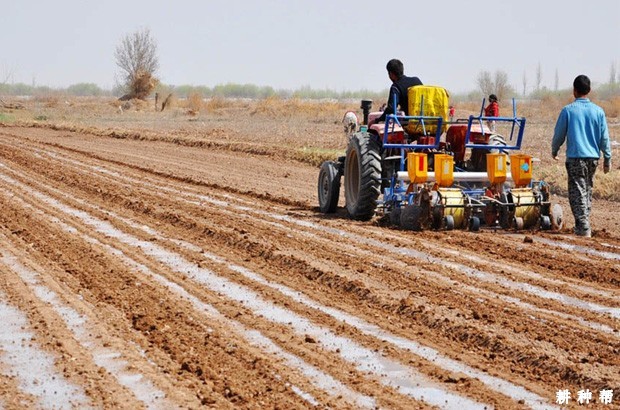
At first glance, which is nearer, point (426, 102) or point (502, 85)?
point (426, 102)

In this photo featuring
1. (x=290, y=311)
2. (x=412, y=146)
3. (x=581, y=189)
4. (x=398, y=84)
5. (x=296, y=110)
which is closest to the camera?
(x=290, y=311)

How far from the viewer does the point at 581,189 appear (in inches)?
466

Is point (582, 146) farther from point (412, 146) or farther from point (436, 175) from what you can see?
point (412, 146)

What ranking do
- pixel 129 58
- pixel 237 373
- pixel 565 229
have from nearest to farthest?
pixel 237 373 → pixel 565 229 → pixel 129 58

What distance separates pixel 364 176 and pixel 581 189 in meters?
2.54

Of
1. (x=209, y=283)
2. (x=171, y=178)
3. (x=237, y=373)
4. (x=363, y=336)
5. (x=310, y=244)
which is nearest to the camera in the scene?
(x=237, y=373)

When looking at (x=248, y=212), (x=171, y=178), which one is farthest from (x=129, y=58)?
(x=248, y=212)

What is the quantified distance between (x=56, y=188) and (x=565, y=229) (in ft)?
27.1

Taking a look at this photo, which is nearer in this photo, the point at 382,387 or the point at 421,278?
the point at 382,387

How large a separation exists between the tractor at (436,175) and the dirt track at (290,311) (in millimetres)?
293

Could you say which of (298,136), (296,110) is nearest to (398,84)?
(298,136)

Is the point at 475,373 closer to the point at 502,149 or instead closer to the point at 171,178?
the point at 502,149

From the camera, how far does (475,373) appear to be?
250 inches

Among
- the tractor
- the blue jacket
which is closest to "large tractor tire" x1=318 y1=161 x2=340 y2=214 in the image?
the tractor
